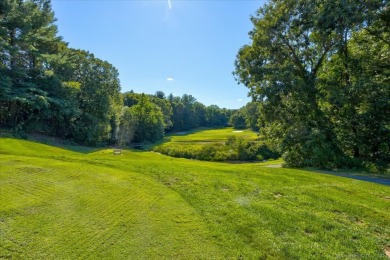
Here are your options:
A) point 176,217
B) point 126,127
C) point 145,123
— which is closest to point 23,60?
point 126,127

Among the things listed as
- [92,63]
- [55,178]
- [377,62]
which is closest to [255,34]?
[377,62]

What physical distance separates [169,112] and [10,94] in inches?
2401

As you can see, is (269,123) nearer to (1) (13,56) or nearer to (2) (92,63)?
(1) (13,56)

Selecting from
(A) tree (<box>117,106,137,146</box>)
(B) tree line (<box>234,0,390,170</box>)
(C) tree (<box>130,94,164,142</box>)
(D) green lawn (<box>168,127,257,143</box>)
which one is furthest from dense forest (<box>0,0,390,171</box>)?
(D) green lawn (<box>168,127,257,143</box>)

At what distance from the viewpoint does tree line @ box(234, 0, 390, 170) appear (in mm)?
13078

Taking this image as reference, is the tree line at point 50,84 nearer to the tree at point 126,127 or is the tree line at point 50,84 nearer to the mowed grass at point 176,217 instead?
the tree at point 126,127

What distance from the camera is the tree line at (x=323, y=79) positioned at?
42.9ft

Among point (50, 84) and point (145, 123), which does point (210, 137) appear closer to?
point (145, 123)

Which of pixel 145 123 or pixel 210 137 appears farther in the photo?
pixel 210 137

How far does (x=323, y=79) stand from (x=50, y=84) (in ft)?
89.4

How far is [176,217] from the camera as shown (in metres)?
4.84

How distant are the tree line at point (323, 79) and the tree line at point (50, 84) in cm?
2058

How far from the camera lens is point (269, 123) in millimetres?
18000

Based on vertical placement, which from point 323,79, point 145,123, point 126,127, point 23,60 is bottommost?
point 126,127
